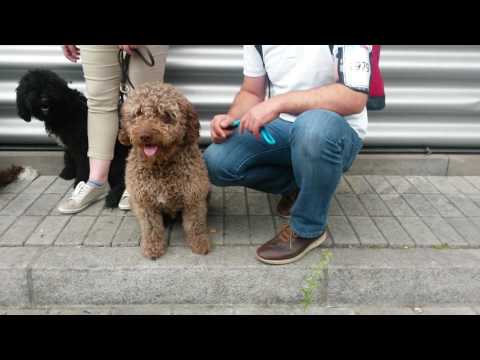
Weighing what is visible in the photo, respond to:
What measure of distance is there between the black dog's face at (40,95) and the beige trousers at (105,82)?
0.40 meters

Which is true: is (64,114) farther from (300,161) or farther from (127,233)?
(300,161)

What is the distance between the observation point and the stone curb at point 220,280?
2.50m

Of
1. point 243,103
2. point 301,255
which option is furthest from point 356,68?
point 301,255

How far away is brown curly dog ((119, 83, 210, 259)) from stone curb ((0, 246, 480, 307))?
0.16 metres

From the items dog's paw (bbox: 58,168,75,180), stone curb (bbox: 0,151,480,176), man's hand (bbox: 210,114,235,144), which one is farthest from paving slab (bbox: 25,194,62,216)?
man's hand (bbox: 210,114,235,144)

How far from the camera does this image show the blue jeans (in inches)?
90.3

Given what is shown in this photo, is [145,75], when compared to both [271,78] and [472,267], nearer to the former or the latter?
[271,78]

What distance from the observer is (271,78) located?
275 centimetres

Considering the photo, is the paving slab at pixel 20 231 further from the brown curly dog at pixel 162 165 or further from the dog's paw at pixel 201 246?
the dog's paw at pixel 201 246

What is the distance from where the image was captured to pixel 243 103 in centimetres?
281

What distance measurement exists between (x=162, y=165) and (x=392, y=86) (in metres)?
2.33

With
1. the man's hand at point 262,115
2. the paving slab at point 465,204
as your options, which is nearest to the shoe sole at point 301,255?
the man's hand at point 262,115

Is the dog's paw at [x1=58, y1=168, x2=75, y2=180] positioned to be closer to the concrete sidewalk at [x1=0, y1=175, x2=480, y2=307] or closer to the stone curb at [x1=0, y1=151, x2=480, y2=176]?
the stone curb at [x1=0, y1=151, x2=480, y2=176]

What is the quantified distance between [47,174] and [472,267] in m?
3.38
